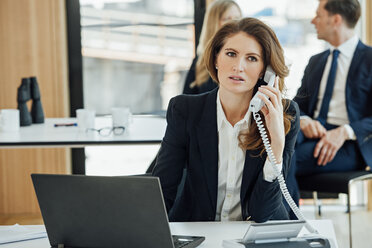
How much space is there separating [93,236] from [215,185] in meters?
0.67

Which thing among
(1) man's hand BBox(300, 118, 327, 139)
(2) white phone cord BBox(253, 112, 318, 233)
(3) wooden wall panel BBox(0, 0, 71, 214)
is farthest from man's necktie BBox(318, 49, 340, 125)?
(3) wooden wall panel BBox(0, 0, 71, 214)

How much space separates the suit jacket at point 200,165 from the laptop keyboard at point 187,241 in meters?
0.42

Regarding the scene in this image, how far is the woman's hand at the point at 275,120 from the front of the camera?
6.00ft

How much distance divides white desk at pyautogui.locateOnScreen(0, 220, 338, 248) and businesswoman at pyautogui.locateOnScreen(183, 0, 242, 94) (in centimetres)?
197

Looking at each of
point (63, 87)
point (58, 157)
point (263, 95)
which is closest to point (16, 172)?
point (58, 157)

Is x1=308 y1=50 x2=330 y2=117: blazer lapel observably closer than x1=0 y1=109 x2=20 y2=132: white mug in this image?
No

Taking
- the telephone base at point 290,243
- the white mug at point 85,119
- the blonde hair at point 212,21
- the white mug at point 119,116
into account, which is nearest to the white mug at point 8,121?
the white mug at point 85,119

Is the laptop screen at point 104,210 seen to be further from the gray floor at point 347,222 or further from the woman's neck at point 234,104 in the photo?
the gray floor at point 347,222

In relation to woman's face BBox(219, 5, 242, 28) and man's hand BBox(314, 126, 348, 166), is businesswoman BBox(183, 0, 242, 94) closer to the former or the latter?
woman's face BBox(219, 5, 242, 28)

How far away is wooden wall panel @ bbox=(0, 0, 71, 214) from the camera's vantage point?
13.7 feet

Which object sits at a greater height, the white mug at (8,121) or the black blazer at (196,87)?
the black blazer at (196,87)

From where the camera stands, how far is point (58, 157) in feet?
14.1

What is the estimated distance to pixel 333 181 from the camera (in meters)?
A: 2.99

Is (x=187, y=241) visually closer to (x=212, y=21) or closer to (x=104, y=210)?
(x=104, y=210)
